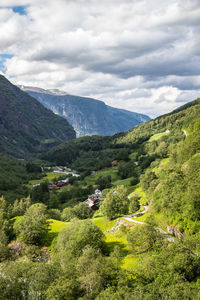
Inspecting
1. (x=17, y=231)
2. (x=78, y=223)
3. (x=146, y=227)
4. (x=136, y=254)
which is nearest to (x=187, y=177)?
(x=146, y=227)

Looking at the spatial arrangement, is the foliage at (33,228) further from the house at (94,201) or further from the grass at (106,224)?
the house at (94,201)

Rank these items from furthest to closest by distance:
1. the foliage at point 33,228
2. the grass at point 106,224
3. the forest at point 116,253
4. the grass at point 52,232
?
1. the grass at point 106,224
2. the grass at point 52,232
3. the foliage at point 33,228
4. the forest at point 116,253

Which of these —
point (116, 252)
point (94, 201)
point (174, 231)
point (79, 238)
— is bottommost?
point (94, 201)

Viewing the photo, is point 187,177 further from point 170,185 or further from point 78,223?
point 78,223

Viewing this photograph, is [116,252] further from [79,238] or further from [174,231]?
[174,231]

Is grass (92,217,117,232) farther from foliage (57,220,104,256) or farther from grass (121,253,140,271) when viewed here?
grass (121,253,140,271)

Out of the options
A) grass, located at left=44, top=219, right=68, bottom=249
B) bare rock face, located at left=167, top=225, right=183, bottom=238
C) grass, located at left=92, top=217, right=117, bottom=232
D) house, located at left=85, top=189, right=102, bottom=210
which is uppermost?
bare rock face, located at left=167, top=225, right=183, bottom=238

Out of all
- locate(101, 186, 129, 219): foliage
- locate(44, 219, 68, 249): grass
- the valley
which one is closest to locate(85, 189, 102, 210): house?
locate(44, 219, 68, 249): grass

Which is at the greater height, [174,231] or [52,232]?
[174,231]

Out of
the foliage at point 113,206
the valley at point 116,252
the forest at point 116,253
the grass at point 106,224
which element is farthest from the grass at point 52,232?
the foliage at point 113,206

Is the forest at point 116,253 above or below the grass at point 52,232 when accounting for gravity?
above

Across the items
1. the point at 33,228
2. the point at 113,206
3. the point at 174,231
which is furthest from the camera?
the point at 113,206

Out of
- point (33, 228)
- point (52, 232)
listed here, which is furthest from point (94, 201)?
point (33, 228)

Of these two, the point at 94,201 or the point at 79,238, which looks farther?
the point at 94,201
